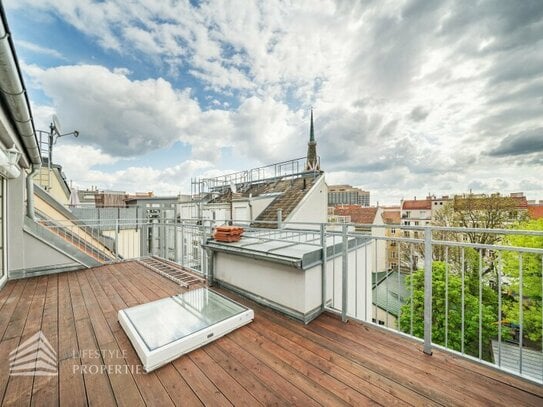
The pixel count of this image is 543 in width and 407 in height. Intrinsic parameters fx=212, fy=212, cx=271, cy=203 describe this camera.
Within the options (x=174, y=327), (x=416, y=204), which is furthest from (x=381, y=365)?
(x=416, y=204)

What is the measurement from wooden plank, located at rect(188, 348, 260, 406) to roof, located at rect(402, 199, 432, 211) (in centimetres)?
4406

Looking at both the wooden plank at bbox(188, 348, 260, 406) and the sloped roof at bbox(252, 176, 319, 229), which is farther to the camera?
the sloped roof at bbox(252, 176, 319, 229)

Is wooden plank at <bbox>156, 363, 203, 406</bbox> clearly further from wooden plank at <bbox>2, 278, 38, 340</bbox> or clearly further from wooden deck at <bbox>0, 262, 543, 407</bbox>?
wooden plank at <bbox>2, 278, 38, 340</bbox>

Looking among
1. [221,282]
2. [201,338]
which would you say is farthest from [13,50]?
[221,282]

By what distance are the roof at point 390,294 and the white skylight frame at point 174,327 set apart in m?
1.63

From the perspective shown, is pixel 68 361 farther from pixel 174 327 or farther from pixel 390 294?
pixel 390 294

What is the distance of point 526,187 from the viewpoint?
525 inches

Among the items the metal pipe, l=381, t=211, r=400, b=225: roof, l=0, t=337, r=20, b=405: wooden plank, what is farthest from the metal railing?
l=381, t=211, r=400, b=225: roof

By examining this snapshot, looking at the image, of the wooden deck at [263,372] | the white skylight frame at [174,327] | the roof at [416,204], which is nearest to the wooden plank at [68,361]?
the wooden deck at [263,372]

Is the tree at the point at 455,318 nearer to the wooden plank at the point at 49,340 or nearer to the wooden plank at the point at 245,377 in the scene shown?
the wooden plank at the point at 245,377

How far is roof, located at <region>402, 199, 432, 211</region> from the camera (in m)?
37.3

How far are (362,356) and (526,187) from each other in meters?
19.1

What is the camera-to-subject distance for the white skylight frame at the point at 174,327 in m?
1.88

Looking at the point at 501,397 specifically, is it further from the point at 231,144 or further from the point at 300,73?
the point at 231,144
